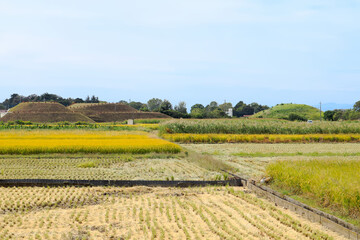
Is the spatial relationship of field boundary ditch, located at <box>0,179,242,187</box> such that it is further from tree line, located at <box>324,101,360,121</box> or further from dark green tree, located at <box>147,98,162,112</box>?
dark green tree, located at <box>147,98,162,112</box>

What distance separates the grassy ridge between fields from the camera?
7020 millimetres

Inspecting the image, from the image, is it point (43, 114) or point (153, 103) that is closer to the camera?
point (43, 114)

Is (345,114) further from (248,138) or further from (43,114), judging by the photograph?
(43,114)

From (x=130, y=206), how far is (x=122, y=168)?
20.1 ft

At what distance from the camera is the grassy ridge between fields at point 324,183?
7020 millimetres

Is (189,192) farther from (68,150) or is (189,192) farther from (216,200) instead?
(68,150)

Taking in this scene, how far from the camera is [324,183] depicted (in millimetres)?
7824

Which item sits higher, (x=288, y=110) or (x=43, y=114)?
(x=288, y=110)

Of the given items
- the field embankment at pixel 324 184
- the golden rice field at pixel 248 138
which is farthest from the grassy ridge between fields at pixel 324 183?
the golden rice field at pixel 248 138

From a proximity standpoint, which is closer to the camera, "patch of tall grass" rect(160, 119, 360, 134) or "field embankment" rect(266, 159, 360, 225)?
"field embankment" rect(266, 159, 360, 225)

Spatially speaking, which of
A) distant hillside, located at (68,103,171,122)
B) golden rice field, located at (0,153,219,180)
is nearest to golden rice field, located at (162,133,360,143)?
golden rice field, located at (0,153,219,180)

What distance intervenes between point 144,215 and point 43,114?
248 feet

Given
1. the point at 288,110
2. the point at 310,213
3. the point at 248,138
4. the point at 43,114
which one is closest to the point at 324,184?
the point at 310,213

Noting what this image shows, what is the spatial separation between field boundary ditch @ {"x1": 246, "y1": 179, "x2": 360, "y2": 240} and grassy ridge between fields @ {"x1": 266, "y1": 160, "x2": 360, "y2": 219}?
0.40 m
